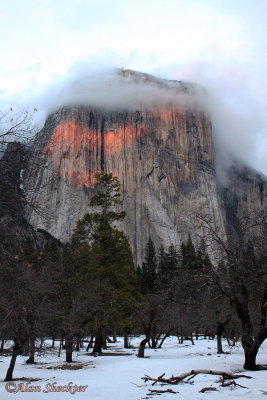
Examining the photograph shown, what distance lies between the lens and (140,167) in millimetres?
90688

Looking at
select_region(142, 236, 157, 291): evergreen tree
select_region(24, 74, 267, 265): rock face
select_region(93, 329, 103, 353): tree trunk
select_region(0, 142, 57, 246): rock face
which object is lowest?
select_region(93, 329, 103, 353): tree trunk

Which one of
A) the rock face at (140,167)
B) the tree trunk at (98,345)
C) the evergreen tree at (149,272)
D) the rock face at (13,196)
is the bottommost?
the tree trunk at (98,345)

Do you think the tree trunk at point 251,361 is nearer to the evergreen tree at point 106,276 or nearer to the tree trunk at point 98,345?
the evergreen tree at point 106,276

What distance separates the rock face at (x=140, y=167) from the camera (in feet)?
275

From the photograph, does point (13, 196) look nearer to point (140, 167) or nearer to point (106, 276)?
point (106, 276)

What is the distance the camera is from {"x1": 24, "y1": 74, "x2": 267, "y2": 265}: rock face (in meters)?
83.9

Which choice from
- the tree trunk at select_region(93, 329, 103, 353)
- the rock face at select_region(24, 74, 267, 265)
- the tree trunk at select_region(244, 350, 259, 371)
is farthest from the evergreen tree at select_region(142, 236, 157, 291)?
the tree trunk at select_region(244, 350, 259, 371)

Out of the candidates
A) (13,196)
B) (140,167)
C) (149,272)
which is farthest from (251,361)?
Result: (140,167)

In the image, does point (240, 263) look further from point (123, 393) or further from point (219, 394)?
point (123, 393)

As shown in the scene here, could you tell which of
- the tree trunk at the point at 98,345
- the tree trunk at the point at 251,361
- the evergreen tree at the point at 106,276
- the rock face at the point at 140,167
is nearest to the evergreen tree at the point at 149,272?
the rock face at the point at 140,167

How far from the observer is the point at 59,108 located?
310 ft

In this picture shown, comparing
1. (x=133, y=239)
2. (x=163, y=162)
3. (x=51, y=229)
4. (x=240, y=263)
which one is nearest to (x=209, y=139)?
(x=163, y=162)

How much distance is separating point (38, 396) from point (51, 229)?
72.0 meters

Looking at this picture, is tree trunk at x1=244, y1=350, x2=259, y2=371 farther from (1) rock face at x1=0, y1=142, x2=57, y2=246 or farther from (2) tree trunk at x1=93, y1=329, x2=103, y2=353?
(2) tree trunk at x1=93, y1=329, x2=103, y2=353
